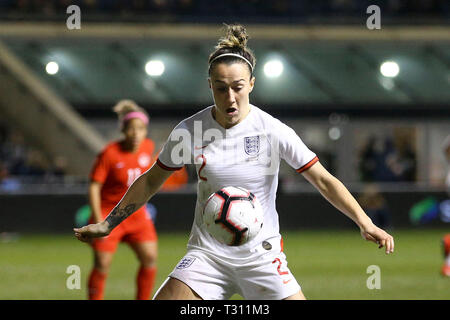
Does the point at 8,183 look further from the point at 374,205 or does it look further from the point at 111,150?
the point at 111,150

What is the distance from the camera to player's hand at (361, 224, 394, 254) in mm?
4895

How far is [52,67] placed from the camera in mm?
25641

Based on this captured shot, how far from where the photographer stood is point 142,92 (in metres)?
26.8

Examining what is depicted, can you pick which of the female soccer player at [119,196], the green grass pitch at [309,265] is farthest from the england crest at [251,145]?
the green grass pitch at [309,265]

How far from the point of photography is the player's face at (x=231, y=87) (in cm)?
505

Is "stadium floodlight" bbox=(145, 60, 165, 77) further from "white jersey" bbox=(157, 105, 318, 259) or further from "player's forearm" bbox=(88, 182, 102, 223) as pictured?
"white jersey" bbox=(157, 105, 318, 259)

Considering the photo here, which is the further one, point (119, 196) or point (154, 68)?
point (154, 68)

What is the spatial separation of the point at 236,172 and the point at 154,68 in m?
21.8

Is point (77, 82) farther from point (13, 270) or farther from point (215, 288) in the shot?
point (215, 288)

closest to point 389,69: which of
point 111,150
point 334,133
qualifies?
point 334,133

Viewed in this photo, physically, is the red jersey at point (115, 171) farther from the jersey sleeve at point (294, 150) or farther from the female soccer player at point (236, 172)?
the jersey sleeve at point (294, 150)

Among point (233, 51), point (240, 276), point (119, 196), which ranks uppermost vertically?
point (119, 196)

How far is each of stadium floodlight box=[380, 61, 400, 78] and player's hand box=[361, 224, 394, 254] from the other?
22.9m

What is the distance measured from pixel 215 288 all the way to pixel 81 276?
7.87 m
